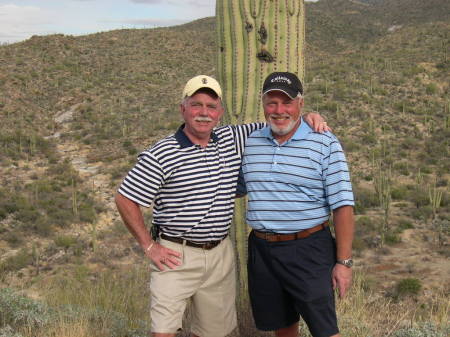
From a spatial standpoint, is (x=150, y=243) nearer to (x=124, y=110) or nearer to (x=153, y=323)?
(x=153, y=323)

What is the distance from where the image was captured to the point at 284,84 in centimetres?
298

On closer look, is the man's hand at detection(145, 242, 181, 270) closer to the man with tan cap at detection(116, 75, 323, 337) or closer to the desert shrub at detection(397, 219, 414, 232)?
the man with tan cap at detection(116, 75, 323, 337)

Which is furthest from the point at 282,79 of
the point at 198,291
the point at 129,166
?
the point at 129,166

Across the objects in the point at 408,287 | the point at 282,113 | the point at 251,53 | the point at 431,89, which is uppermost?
the point at 431,89

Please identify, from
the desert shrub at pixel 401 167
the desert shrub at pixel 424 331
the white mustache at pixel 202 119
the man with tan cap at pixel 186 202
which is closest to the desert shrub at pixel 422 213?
the desert shrub at pixel 401 167

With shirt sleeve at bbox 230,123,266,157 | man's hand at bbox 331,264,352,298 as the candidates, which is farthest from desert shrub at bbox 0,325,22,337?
man's hand at bbox 331,264,352,298

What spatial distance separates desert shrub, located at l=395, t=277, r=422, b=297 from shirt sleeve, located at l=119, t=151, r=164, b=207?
20.0ft

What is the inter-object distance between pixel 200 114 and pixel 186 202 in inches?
21.2

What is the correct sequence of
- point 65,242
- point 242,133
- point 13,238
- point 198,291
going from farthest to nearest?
1. point 13,238
2. point 65,242
3. point 242,133
4. point 198,291

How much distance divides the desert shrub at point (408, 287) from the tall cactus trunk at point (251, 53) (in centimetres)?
437

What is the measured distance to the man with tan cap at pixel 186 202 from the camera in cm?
298

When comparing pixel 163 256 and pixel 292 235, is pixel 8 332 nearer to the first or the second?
pixel 163 256

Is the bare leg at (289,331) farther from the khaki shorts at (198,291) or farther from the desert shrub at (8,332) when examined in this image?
the desert shrub at (8,332)

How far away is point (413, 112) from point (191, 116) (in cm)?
1828
